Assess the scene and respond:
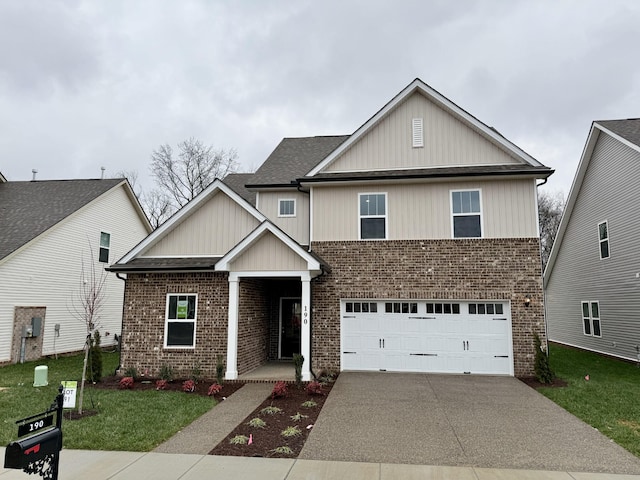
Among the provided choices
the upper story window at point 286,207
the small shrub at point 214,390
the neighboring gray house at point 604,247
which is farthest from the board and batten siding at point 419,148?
the small shrub at point 214,390

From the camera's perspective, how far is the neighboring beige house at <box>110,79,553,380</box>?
1168 cm

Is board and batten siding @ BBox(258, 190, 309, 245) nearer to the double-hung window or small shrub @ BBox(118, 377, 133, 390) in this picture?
small shrub @ BBox(118, 377, 133, 390)

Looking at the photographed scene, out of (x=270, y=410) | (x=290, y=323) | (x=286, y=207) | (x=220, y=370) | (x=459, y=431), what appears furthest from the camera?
(x=290, y=323)

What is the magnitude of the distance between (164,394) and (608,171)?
58.0 feet

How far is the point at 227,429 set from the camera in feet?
23.2

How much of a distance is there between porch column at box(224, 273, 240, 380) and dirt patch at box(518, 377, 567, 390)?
7.87m

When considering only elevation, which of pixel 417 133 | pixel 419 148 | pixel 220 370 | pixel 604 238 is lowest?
pixel 220 370

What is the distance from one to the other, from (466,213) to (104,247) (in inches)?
→ 661

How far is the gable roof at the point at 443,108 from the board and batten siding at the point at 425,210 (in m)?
0.85

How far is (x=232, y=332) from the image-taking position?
1124 centimetres

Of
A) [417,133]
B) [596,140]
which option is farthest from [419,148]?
[596,140]

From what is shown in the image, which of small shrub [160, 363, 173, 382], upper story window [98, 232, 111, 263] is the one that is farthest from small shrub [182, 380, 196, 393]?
upper story window [98, 232, 111, 263]

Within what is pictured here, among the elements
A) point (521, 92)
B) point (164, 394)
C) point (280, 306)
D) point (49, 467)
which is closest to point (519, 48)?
point (521, 92)

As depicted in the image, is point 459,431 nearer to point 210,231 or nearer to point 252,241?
point 252,241
